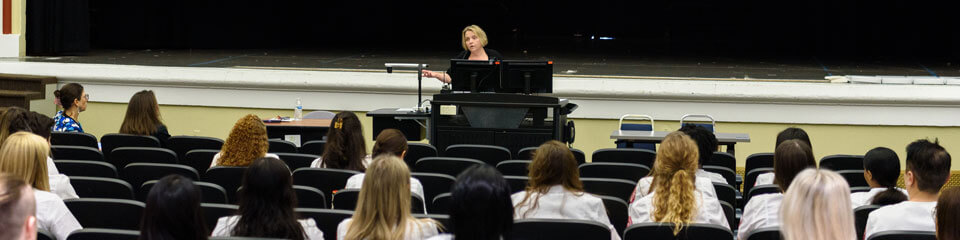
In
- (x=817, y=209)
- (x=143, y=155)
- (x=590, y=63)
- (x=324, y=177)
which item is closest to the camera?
(x=817, y=209)

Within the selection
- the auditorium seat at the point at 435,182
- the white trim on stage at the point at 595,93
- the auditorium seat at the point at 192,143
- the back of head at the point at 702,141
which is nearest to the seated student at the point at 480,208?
the auditorium seat at the point at 435,182

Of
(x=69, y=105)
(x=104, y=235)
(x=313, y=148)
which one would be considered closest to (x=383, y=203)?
(x=104, y=235)

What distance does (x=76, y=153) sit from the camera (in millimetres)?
5648

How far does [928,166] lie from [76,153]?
14.6 feet

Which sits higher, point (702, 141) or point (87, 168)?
point (702, 141)

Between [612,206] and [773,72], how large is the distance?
7414 millimetres

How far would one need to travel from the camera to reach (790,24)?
757 inches

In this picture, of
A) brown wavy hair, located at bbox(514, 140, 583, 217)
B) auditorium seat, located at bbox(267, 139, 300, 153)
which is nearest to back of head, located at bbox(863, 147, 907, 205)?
brown wavy hair, located at bbox(514, 140, 583, 217)

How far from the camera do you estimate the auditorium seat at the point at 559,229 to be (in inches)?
133

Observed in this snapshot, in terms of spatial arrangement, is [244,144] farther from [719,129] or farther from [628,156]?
[719,129]

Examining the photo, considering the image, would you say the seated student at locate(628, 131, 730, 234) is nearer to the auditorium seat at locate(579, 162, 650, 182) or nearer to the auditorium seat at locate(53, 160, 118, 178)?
the auditorium seat at locate(579, 162, 650, 182)

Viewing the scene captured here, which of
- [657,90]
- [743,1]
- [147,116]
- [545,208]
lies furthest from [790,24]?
[545,208]

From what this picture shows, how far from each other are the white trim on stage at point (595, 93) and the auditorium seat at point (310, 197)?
209 inches

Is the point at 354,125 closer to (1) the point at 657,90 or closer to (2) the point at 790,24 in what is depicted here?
(1) the point at 657,90
